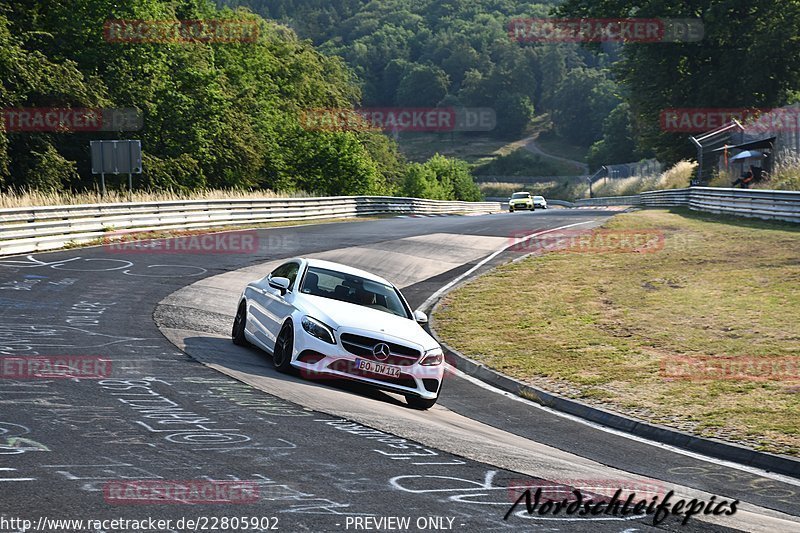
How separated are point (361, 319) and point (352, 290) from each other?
1.16 m

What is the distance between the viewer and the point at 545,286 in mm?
22375

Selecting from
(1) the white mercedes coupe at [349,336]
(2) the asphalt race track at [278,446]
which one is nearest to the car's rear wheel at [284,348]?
(1) the white mercedes coupe at [349,336]

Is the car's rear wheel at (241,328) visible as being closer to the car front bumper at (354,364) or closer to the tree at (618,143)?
the car front bumper at (354,364)

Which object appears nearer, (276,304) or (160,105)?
(276,304)

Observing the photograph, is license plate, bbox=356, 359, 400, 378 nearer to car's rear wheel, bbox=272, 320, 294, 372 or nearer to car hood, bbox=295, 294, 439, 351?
car hood, bbox=295, 294, 439, 351

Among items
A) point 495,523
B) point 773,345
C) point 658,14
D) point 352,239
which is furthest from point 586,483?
point 658,14

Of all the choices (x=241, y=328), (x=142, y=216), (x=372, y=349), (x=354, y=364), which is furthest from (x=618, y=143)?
(x=354, y=364)

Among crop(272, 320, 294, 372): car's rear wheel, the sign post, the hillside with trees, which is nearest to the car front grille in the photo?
crop(272, 320, 294, 372): car's rear wheel

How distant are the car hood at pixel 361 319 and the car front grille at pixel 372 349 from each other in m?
0.10

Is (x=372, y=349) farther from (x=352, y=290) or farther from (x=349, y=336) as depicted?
(x=352, y=290)

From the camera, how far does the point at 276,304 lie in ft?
41.8

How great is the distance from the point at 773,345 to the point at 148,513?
461 inches

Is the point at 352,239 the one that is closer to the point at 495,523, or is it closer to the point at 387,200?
the point at 387,200

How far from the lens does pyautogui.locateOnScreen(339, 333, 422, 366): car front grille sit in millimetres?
11453
